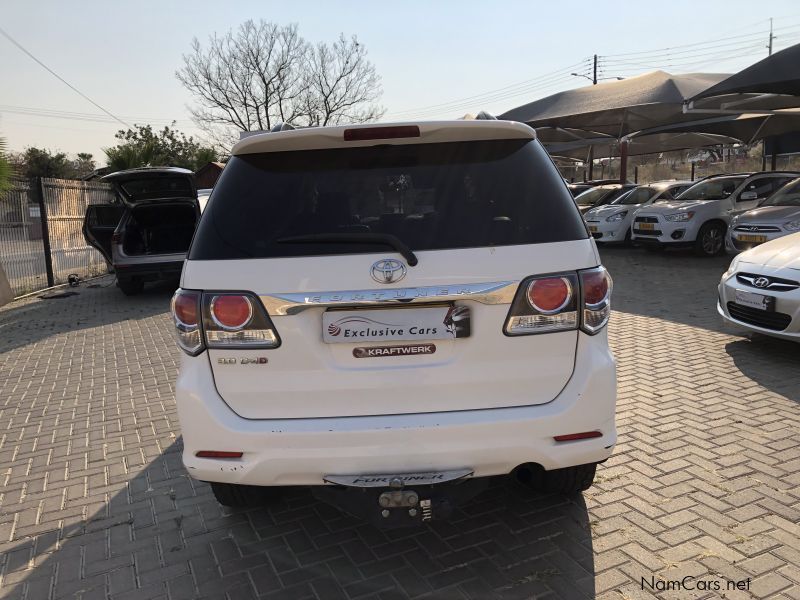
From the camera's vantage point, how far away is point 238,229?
8.19 ft

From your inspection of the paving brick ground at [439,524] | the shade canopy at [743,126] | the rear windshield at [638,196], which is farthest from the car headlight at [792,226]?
the shade canopy at [743,126]

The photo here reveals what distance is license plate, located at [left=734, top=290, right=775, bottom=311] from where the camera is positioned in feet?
17.9

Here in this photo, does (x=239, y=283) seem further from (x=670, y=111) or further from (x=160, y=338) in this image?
(x=670, y=111)

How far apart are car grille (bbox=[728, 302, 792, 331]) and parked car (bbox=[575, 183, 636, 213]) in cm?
1152

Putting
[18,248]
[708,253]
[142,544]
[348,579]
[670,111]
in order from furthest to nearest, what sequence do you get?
[670,111]
[708,253]
[18,248]
[142,544]
[348,579]

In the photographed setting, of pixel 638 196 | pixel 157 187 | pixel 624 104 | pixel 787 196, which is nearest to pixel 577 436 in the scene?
pixel 157 187

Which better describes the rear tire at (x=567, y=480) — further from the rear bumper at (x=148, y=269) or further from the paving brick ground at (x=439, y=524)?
the rear bumper at (x=148, y=269)

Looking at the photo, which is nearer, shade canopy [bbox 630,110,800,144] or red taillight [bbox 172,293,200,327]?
red taillight [bbox 172,293,200,327]

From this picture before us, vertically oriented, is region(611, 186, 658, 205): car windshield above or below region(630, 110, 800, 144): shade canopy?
below

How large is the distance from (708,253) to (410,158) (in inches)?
511

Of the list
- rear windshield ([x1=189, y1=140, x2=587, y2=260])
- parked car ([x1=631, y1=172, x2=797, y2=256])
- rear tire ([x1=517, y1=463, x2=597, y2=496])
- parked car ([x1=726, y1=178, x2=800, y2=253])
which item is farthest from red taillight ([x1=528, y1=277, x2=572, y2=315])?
parked car ([x1=631, y1=172, x2=797, y2=256])

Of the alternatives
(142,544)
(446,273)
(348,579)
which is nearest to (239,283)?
(446,273)

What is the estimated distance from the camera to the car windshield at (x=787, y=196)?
11188mm

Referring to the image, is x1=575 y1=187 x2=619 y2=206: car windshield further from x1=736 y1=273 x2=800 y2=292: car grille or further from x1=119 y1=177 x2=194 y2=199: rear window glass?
x1=736 y1=273 x2=800 y2=292: car grille
